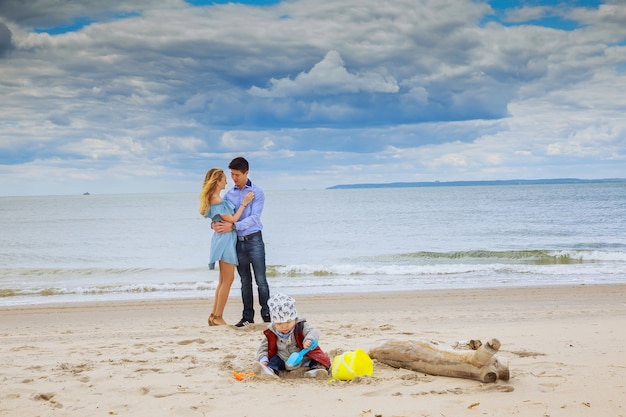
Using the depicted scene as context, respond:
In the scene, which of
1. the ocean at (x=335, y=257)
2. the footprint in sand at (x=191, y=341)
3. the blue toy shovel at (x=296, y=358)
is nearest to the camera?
the blue toy shovel at (x=296, y=358)

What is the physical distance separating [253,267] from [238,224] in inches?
24.3

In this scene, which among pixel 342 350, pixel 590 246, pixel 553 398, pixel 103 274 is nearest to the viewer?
pixel 553 398

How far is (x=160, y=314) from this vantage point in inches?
431

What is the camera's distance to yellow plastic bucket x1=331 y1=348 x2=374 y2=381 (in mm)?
5316

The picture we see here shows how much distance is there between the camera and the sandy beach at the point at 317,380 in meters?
4.59

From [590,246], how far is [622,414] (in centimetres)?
2287

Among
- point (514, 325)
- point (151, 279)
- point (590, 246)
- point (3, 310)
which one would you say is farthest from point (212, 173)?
point (590, 246)

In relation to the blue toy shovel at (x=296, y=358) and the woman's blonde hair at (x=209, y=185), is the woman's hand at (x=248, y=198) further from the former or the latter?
the blue toy shovel at (x=296, y=358)

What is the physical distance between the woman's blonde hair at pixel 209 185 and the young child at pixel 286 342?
109 inches

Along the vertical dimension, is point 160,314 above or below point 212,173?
below

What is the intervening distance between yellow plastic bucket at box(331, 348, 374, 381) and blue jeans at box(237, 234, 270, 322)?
2.93m

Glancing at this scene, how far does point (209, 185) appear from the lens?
805 centimetres

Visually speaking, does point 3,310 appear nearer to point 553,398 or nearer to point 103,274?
point 103,274

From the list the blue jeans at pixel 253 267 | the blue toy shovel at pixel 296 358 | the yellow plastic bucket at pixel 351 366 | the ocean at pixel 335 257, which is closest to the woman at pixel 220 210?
the blue jeans at pixel 253 267
